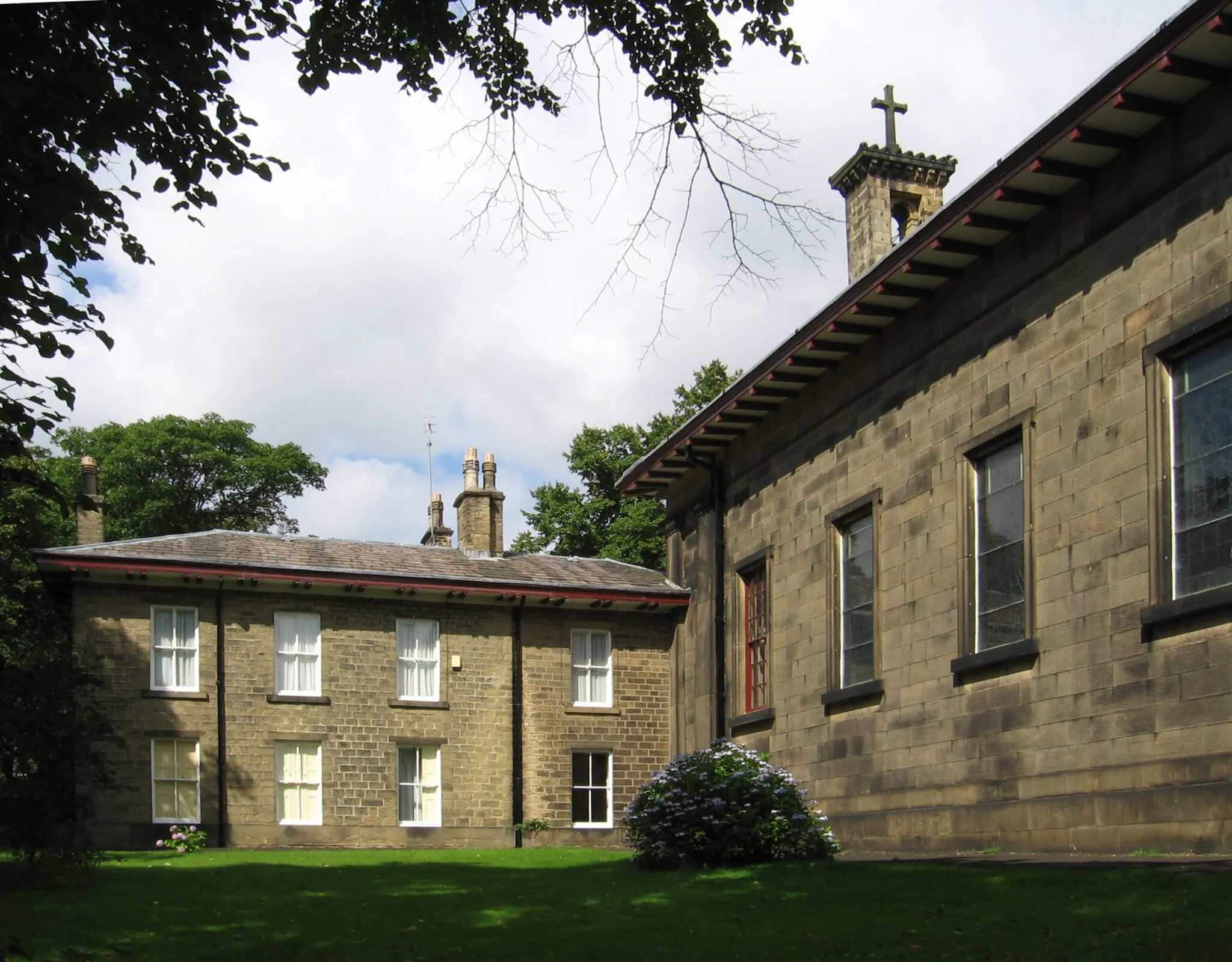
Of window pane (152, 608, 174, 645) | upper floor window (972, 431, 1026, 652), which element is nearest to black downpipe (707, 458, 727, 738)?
upper floor window (972, 431, 1026, 652)

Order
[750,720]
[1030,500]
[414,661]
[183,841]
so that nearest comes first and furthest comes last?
[1030,500], [750,720], [183,841], [414,661]

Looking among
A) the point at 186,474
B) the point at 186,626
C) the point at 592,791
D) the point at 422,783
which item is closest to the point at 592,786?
the point at 592,791

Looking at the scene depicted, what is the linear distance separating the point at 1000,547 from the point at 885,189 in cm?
1097

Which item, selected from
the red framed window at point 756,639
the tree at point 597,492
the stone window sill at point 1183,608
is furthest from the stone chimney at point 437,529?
the stone window sill at point 1183,608

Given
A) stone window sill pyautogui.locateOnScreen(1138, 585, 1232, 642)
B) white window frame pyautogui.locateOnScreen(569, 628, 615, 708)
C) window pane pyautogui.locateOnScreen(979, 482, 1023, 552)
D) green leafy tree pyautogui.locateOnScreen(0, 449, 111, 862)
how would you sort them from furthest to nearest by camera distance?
1. white window frame pyautogui.locateOnScreen(569, 628, 615, 708)
2. green leafy tree pyautogui.locateOnScreen(0, 449, 111, 862)
3. window pane pyautogui.locateOnScreen(979, 482, 1023, 552)
4. stone window sill pyautogui.locateOnScreen(1138, 585, 1232, 642)

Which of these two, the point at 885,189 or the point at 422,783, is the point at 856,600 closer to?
the point at 885,189

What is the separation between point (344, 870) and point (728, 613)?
28.1 feet

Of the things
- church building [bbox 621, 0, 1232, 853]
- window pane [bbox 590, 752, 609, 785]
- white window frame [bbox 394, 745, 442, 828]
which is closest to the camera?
Answer: church building [bbox 621, 0, 1232, 853]

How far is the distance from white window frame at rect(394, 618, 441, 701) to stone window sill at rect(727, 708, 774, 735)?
6.65 meters

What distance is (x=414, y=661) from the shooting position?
28.6 metres

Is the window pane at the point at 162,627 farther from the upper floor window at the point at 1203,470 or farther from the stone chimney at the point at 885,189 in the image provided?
the upper floor window at the point at 1203,470

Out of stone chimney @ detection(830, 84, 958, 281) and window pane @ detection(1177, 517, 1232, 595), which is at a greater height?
stone chimney @ detection(830, 84, 958, 281)

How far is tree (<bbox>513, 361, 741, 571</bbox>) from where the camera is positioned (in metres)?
46.6

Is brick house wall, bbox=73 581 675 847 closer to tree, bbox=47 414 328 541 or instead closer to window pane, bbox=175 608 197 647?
window pane, bbox=175 608 197 647
